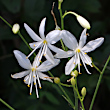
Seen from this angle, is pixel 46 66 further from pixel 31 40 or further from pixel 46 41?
pixel 31 40

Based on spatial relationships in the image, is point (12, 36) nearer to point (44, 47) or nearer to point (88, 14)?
point (88, 14)

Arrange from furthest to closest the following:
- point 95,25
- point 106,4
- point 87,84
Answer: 1. point 106,4
2. point 95,25
3. point 87,84

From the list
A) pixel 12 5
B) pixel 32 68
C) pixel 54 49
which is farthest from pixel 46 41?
pixel 12 5

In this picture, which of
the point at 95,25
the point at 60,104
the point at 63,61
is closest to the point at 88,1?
the point at 95,25

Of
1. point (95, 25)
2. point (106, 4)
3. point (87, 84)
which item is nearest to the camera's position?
point (87, 84)

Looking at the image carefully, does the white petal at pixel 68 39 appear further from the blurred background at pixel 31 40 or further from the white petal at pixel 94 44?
the blurred background at pixel 31 40

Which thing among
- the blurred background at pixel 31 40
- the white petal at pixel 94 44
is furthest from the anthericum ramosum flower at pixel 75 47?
the blurred background at pixel 31 40
